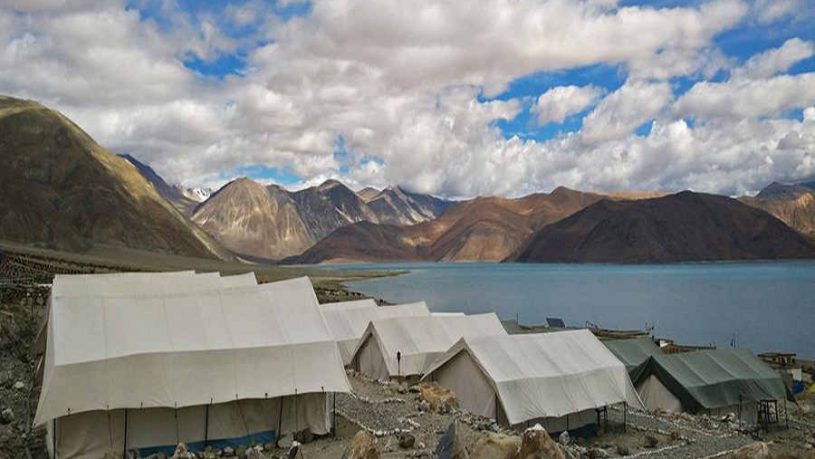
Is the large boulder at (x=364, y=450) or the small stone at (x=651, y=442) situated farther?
the small stone at (x=651, y=442)

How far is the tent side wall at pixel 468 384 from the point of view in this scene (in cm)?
2155

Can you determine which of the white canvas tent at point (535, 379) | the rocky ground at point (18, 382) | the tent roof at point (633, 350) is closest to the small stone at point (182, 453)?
the rocky ground at point (18, 382)

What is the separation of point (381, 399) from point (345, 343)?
10532 millimetres

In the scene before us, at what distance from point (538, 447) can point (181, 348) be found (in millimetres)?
9753

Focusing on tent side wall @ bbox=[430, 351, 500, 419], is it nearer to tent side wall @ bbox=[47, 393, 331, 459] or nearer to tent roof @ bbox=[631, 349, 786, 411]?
tent side wall @ bbox=[47, 393, 331, 459]

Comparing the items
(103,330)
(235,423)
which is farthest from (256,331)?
(103,330)

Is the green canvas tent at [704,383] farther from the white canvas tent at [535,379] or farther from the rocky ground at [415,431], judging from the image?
the white canvas tent at [535,379]

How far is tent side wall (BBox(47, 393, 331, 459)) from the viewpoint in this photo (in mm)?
15945

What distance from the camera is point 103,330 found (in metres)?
17.1

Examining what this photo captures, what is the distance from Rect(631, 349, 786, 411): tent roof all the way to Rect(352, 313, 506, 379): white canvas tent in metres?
8.19

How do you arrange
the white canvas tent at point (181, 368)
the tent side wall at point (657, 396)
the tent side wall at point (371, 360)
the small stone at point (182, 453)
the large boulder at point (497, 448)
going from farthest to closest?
the tent side wall at point (371, 360)
the tent side wall at point (657, 396)
the white canvas tent at point (181, 368)
the small stone at point (182, 453)
the large boulder at point (497, 448)

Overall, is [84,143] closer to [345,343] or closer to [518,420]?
[345,343]

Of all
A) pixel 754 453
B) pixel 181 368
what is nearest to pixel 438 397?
pixel 181 368

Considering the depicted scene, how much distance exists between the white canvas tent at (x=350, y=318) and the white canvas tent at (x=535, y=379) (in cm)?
909
